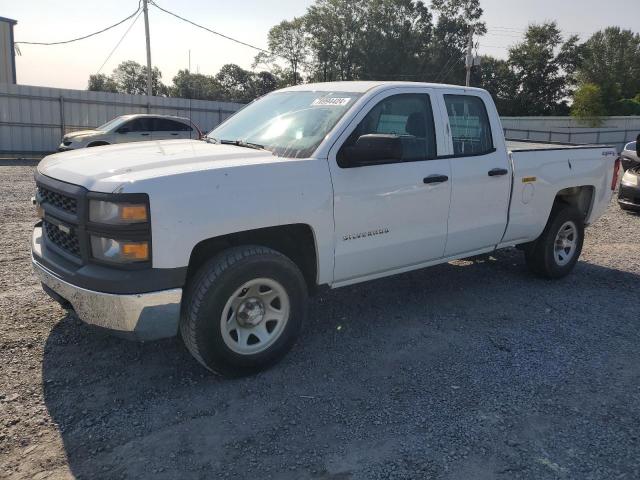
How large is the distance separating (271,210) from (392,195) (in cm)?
109

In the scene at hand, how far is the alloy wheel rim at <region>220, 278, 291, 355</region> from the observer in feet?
11.9

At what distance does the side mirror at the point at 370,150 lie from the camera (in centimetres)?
379

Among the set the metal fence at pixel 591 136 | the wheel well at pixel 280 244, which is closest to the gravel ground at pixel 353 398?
the wheel well at pixel 280 244

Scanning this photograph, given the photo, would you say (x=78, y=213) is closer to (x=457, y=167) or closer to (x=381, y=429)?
(x=381, y=429)

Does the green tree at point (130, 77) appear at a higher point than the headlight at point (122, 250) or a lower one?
higher

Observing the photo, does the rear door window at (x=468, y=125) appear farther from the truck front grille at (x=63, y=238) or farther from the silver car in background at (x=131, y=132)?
the silver car in background at (x=131, y=132)

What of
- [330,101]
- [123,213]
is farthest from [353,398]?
[330,101]

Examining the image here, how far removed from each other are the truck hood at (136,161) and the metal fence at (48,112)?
18.7 m

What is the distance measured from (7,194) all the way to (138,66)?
314 ft

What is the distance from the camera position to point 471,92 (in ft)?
16.8

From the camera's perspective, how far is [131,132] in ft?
53.2

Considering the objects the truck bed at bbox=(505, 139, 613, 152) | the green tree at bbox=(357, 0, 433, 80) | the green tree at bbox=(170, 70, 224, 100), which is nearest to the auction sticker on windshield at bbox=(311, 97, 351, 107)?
the truck bed at bbox=(505, 139, 613, 152)

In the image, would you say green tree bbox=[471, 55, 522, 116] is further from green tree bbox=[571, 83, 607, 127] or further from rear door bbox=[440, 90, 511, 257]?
rear door bbox=[440, 90, 511, 257]

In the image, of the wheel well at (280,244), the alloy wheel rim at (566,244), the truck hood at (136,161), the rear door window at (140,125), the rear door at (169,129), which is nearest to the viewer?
the truck hood at (136,161)
